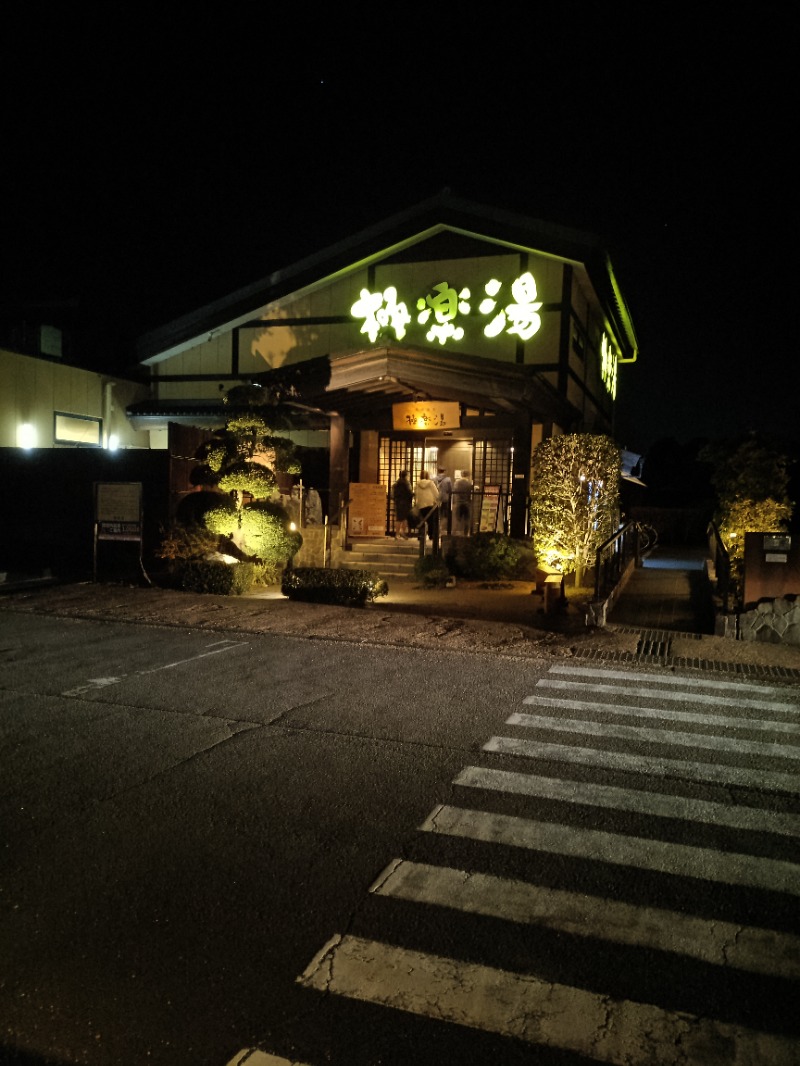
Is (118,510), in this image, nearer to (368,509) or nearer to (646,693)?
(368,509)

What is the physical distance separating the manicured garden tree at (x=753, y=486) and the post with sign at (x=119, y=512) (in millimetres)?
12008

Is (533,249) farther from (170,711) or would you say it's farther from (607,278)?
(170,711)

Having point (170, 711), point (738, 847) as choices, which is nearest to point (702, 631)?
point (738, 847)

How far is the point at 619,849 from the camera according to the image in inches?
169

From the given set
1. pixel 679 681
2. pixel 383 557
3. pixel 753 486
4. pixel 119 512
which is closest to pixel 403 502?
pixel 383 557

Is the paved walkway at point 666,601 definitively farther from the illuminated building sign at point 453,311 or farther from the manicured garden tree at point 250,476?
the illuminated building sign at point 453,311

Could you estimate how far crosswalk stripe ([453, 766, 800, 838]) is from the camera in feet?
15.4

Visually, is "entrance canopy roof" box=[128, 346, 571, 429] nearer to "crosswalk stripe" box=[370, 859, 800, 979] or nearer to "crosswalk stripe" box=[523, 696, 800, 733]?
"crosswalk stripe" box=[523, 696, 800, 733]

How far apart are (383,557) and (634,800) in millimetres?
12767

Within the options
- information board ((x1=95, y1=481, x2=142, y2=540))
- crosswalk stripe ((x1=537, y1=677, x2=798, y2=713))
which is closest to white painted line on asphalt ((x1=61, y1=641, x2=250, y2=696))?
crosswalk stripe ((x1=537, y1=677, x2=798, y2=713))

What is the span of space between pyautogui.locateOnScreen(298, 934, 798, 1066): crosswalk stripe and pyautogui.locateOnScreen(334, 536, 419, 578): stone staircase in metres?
13.5

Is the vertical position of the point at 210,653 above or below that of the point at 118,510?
below

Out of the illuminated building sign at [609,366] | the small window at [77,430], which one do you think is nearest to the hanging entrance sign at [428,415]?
the small window at [77,430]

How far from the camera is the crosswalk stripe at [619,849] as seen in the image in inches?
158
